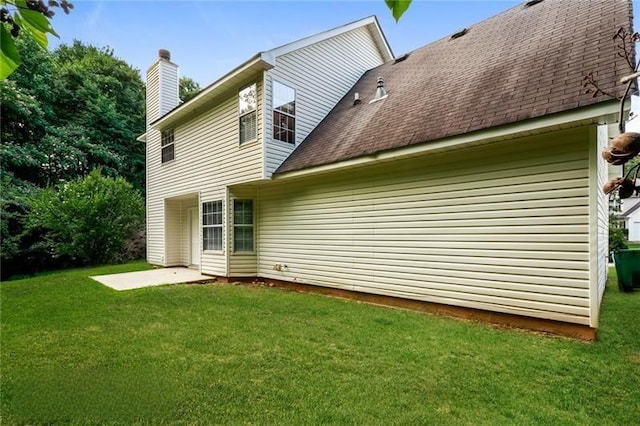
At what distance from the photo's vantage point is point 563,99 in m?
4.24

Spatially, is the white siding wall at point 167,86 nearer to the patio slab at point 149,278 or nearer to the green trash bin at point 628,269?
the patio slab at point 149,278

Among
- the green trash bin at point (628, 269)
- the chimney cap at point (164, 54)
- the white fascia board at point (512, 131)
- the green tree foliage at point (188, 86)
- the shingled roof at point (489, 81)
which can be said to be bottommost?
the green trash bin at point (628, 269)

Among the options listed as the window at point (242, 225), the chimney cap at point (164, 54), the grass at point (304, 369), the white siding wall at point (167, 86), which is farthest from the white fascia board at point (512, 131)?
the chimney cap at point (164, 54)

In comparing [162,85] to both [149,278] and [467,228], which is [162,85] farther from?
[467,228]

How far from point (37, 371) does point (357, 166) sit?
17.0 ft

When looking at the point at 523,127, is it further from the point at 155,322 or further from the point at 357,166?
the point at 155,322

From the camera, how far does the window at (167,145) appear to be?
36.9ft

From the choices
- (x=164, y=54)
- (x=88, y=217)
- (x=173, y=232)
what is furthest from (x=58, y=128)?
(x=173, y=232)

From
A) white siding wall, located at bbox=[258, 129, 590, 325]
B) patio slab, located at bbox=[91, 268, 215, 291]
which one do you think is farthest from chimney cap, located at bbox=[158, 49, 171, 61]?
white siding wall, located at bbox=[258, 129, 590, 325]

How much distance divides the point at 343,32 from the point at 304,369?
369 inches

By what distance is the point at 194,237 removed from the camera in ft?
37.0

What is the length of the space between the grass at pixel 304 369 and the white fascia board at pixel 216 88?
5.21 metres

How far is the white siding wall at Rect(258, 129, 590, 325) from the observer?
432cm

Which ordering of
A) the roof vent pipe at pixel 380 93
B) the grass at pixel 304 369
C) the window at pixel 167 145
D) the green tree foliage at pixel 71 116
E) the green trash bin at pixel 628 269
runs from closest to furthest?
the grass at pixel 304 369, the green trash bin at pixel 628 269, the roof vent pipe at pixel 380 93, the window at pixel 167 145, the green tree foliage at pixel 71 116
